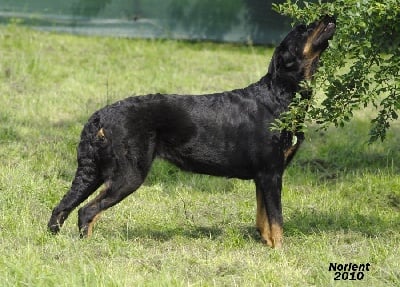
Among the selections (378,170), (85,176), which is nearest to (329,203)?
(378,170)

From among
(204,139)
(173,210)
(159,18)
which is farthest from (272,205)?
(159,18)

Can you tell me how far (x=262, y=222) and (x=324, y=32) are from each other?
162 centimetres

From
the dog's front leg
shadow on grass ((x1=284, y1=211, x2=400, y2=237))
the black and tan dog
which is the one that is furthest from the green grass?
the black and tan dog

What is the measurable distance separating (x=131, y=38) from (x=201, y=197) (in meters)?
7.99

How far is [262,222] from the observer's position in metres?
6.47

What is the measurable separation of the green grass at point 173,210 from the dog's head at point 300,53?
61 cm

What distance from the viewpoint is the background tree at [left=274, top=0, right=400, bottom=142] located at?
228 inches

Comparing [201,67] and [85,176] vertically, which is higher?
[85,176]

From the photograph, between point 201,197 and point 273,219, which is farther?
point 201,197

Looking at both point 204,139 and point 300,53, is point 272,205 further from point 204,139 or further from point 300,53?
point 300,53

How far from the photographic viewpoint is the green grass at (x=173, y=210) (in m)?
5.23

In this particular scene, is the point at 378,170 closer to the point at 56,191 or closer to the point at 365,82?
the point at 365,82

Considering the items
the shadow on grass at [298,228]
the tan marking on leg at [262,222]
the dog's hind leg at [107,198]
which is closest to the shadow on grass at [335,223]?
the shadow on grass at [298,228]

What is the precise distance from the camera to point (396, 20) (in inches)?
233
